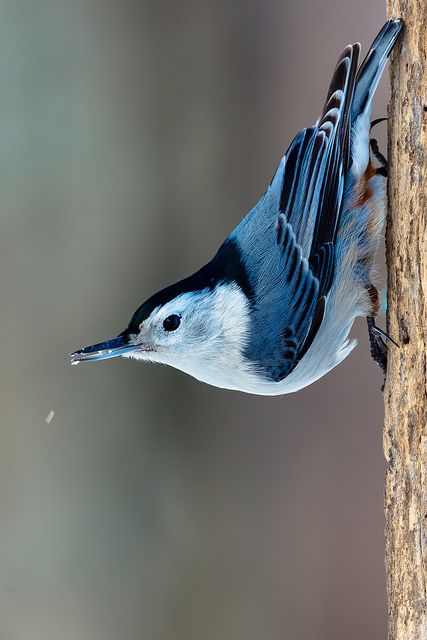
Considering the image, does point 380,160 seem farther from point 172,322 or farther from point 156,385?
point 156,385

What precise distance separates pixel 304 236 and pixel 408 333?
306mm

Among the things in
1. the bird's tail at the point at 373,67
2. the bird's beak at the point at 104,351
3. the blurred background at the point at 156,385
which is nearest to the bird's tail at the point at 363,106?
the bird's tail at the point at 373,67

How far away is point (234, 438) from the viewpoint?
2766mm

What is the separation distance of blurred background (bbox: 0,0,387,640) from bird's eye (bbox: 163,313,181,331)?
97cm

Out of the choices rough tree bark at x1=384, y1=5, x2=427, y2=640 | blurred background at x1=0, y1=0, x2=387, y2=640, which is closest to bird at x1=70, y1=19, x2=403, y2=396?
rough tree bark at x1=384, y1=5, x2=427, y2=640

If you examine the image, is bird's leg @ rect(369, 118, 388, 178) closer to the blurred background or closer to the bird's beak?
the bird's beak

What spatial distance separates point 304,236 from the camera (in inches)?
60.7

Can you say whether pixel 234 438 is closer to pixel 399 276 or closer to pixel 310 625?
pixel 310 625

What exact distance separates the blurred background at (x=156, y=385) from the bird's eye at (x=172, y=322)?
972 millimetres

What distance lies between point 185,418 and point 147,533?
393 mm

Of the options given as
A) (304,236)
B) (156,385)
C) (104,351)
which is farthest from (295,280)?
(156,385)

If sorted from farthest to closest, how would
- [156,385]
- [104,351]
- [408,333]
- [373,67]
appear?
[156,385], [104,351], [373,67], [408,333]

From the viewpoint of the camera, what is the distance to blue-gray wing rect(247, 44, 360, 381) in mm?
1531

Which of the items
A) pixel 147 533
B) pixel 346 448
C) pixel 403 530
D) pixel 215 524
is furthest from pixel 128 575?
pixel 403 530
